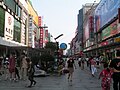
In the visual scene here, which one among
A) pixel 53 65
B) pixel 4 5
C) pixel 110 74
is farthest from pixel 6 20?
pixel 110 74

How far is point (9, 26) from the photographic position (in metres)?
62.8

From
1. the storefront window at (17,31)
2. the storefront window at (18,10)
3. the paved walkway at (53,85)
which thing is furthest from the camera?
the storefront window at (18,10)

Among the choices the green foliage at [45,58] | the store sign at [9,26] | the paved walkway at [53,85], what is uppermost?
the store sign at [9,26]

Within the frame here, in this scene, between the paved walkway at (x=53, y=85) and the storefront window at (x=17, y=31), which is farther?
the storefront window at (x=17, y=31)

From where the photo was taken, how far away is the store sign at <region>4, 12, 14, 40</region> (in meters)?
59.6

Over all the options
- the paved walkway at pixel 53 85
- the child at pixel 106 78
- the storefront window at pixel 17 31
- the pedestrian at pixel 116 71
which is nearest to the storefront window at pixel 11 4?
the storefront window at pixel 17 31

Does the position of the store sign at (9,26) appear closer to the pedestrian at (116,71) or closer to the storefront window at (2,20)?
the storefront window at (2,20)

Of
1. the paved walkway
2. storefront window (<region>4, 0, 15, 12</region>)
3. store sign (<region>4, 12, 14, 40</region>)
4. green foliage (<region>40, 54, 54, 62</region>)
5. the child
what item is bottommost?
the paved walkway

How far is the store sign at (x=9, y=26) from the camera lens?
195 feet

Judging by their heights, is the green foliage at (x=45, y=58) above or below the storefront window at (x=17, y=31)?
below

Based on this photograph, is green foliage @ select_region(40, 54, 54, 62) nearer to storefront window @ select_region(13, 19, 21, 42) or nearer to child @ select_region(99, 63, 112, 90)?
child @ select_region(99, 63, 112, 90)

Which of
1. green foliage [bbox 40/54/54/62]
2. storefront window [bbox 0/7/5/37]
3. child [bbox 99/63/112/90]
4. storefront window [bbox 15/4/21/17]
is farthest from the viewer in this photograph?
storefront window [bbox 15/4/21/17]

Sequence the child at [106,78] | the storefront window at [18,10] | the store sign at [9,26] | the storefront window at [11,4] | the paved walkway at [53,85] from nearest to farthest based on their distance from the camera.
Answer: the child at [106,78], the paved walkway at [53,85], the storefront window at [11,4], the store sign at [9,26], the storefront window at [18,10]

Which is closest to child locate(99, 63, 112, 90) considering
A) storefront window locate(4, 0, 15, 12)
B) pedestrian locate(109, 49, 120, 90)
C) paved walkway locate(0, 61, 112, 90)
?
pedestrian locate(109, 49, 120, 90)
